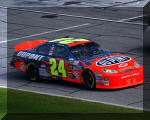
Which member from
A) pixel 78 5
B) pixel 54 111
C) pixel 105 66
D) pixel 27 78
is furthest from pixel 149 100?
pixel 78 5

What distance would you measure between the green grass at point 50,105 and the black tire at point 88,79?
3.55ft

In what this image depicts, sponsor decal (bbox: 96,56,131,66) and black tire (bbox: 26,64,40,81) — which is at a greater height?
sponsor decal (bbox: 96,56,131,66)

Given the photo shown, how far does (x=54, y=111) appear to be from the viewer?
14.9 metres

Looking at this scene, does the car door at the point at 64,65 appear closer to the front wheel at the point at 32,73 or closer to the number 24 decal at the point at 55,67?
the number 24 decal at the point at 55,67

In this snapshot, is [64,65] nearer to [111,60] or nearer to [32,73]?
[111,60]

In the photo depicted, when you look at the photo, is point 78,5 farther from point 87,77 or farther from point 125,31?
point 87,77

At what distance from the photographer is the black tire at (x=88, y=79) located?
54.6 feet

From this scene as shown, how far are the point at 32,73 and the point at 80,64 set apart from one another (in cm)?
243

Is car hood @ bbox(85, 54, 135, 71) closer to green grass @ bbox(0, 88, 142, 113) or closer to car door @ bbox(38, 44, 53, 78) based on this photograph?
green grass @ bbox(0, 88, 142, 113)

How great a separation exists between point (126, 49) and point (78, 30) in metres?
5.06

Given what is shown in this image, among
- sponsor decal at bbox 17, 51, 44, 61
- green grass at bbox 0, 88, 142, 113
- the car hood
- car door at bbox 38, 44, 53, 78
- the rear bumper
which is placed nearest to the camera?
green grass at bbox 0, 88, 142, 113

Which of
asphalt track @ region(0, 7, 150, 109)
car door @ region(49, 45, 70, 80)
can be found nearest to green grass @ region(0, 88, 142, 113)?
asphalt track @ region(0, 7, 150, 109)

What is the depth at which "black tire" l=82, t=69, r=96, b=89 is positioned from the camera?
16.6m

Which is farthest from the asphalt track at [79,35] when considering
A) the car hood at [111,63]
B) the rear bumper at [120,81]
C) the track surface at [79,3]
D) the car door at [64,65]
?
the track surface at [79,3]
